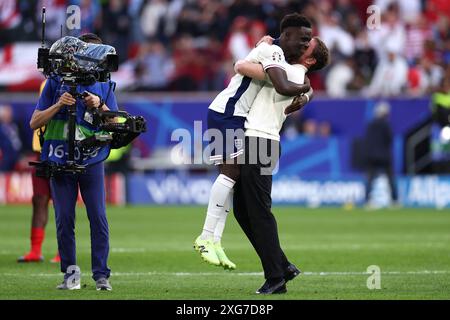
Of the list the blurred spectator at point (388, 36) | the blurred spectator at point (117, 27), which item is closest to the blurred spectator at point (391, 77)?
the blurred spectator at point (388, 36)

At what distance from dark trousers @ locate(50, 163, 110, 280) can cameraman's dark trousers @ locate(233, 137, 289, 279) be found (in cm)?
148

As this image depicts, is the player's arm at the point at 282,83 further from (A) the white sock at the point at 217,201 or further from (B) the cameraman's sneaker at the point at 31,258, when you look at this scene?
(B) the cameraman's sneaker at the point at 31,258

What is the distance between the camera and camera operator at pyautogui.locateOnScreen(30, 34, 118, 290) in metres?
11.3

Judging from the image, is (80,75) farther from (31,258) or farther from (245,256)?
(245,256)

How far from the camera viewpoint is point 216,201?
36.6 ft

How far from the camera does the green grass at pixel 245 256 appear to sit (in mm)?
11500

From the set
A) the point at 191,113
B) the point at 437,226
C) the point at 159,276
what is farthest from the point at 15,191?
the point at 159,276

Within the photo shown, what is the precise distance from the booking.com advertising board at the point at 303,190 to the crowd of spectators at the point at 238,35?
91.9 inches

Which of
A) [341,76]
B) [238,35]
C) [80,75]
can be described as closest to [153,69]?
[238,35]

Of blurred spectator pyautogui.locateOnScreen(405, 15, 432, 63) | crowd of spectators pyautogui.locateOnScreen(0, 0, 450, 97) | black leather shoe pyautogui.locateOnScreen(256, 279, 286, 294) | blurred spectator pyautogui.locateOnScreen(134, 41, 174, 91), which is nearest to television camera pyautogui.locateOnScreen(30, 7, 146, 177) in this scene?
black leather shoe pyautogui.locateOnScreen(256, 279, 286, 294)

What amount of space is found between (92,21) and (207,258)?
2054cm

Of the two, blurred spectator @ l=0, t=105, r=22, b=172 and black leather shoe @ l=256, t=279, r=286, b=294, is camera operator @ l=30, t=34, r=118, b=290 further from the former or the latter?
blurred spectator @ l=0, t=105, r=22, b=172

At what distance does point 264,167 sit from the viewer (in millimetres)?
11133

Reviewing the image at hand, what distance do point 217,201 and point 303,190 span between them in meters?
18.0
